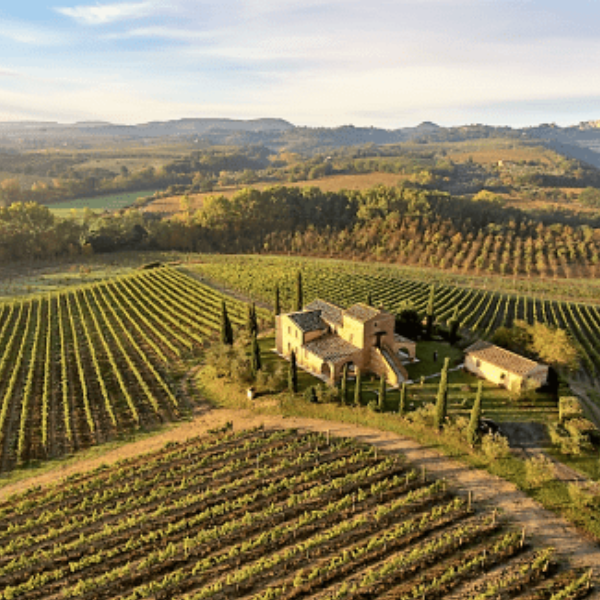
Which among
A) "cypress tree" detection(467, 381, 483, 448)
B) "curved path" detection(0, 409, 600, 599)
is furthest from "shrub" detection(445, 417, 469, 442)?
"curved path" detection(0, 409, 600, 599)

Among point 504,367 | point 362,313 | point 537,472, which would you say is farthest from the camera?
point 362,313

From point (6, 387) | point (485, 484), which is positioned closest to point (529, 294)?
point (485, 484)

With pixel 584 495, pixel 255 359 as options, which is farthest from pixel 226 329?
pixel 584 495

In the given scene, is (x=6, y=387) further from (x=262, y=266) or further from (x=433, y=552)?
(x=262, y=266)

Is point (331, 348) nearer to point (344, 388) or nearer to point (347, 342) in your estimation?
point (347, 342)

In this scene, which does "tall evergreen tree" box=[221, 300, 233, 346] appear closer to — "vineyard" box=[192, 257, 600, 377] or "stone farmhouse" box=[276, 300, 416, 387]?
"stone farmhouse" box=[276, 300, 416, 387]
